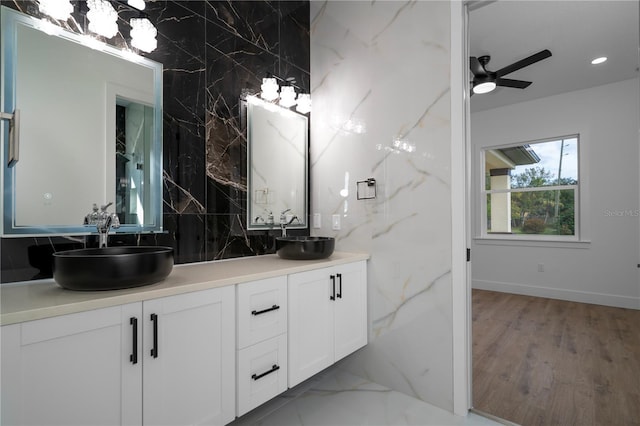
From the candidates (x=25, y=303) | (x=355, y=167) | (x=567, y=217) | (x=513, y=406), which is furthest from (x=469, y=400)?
(x=567, y=217)

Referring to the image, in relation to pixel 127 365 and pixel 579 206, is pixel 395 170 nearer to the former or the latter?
pixel 127 365

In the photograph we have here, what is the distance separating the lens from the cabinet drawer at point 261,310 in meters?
1.43

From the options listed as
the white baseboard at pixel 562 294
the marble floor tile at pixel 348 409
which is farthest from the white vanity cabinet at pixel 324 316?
the white baseboard at pixel 562 294

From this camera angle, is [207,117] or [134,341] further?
[207,117]

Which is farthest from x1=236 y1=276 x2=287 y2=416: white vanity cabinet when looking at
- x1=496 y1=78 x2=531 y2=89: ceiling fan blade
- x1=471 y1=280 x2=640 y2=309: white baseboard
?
x1=471 y1=280 x2=640 y2=309: white baseboard

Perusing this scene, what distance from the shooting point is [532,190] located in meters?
4.59

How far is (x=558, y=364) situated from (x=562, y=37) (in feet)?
9.21

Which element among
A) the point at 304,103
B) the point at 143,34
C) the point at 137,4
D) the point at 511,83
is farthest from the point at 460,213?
the point at 511,83

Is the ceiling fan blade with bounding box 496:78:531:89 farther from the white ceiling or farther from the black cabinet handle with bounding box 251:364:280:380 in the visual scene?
the black cabinet handle with bounding box 251:364:280:380

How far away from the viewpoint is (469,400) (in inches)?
70.7

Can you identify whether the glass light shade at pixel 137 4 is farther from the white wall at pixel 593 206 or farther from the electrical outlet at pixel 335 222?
the white wall at pixel 593 206

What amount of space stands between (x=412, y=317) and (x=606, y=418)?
3.76 ft

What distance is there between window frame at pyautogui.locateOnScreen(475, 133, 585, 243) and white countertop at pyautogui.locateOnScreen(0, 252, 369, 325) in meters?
4.00

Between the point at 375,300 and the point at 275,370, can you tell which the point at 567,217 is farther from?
the point at 275,370
